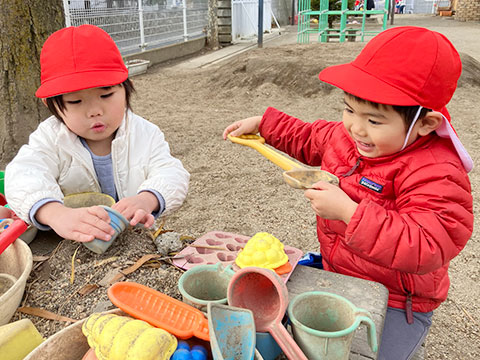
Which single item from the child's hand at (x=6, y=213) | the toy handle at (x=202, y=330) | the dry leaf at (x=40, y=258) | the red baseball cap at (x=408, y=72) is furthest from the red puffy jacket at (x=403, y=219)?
the child's hand at (x=6, y=213)

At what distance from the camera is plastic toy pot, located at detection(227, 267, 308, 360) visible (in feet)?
→ 3.05

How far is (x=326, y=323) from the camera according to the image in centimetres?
102

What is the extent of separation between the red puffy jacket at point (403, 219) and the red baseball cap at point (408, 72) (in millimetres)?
138

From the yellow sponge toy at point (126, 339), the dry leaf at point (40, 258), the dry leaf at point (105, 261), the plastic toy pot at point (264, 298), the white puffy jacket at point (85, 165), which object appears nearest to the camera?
the yellow sponge toy at point (126, 339)

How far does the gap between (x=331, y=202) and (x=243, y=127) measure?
0.71m

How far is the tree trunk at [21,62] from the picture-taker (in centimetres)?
275

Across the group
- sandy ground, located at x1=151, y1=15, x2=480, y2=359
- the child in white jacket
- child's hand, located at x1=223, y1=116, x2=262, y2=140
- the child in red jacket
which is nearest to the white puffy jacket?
the child in white jacket

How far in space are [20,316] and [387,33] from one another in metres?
1.28

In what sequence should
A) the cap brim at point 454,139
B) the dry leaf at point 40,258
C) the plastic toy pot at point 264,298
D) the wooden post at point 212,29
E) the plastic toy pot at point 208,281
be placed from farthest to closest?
the wooden post at point 212,29, the dry leaf at point 40,258, the cap brim at point 454,139, the plastic toy pot at point 208,281, the plastic toy pot at point 264,298

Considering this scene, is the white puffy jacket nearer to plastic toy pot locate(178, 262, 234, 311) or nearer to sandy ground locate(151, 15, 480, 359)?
plastic toy pot locate(178, 262, 234, 311)

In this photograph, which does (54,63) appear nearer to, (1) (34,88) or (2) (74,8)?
(1) (34,88)

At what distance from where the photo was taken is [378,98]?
1164 millimetres

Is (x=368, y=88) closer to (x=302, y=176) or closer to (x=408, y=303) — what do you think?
(x=302, y=176)

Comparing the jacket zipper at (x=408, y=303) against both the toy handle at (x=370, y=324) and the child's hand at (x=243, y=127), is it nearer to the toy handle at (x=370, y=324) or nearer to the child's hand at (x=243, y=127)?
the toy handle at (x=370, y=324)
